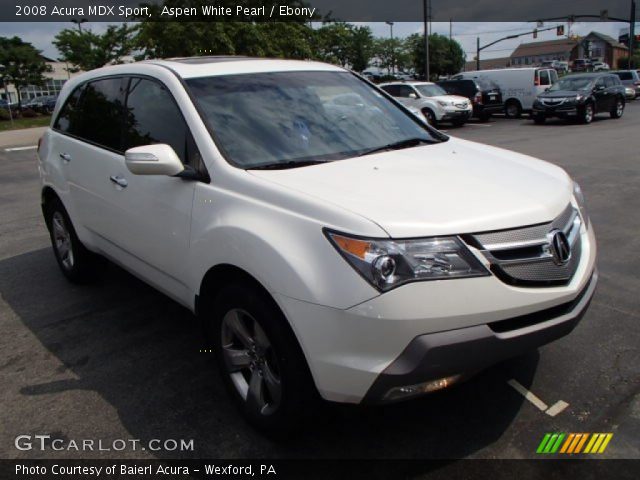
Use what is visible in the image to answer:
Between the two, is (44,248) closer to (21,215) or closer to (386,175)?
(21,215)

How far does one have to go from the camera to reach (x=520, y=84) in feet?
74.2

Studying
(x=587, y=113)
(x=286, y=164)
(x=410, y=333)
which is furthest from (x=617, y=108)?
(x=410, y=333)

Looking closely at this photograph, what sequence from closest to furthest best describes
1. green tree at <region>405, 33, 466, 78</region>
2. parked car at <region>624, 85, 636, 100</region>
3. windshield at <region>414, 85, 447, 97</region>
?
windshield at <region>414, 85, 447, 97</region>
parked car at <region>624, 85, 636, 100</region>
green tree at <region>405, 33, 466, 78</region>

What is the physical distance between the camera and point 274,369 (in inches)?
101

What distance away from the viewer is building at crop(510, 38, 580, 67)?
10800 centimetres

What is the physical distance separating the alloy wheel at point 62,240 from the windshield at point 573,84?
19.3 m

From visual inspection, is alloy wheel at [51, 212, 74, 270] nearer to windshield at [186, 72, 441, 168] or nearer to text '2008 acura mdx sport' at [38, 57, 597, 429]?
text '2008 acura mdx sport' at [38, 57, 597, 429]

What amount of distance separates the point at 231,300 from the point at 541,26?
49570 mm

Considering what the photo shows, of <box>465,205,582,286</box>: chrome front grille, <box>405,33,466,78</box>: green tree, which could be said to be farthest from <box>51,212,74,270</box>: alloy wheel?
<box>405,33,466,78</box>: green tree

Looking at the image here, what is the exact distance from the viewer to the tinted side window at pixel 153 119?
3.10 m

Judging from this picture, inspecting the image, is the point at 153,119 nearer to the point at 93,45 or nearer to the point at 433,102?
the point at 433,102

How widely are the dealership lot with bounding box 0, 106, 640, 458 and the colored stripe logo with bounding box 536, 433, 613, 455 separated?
34mm

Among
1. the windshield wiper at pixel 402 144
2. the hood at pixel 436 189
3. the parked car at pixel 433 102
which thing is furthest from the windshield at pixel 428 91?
the hood at pixel 436 189

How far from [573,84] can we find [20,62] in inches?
1313
